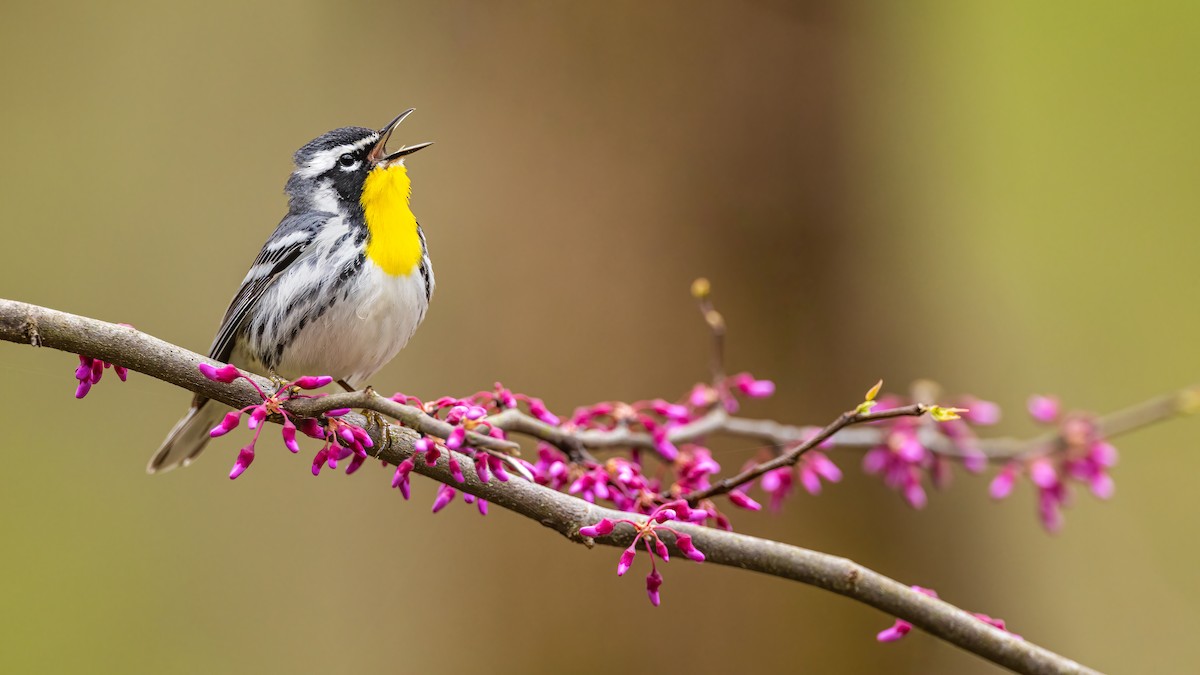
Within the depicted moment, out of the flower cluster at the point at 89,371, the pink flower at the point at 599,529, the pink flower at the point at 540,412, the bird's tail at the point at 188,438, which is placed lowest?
the flower cluster at the point at 89,371

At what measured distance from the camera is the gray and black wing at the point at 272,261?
1761 millimetres

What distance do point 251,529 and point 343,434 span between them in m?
2.86

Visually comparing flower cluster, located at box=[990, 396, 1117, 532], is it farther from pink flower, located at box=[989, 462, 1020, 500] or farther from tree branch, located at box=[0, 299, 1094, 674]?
tree branch, located at box=[0, 299, 1094, 674]

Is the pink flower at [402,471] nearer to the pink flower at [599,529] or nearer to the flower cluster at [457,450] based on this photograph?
the flower cluster at [457,450]

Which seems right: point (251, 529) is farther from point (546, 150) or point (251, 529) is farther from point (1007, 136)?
point (1007, 136)

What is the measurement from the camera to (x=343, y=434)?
50.3 inches

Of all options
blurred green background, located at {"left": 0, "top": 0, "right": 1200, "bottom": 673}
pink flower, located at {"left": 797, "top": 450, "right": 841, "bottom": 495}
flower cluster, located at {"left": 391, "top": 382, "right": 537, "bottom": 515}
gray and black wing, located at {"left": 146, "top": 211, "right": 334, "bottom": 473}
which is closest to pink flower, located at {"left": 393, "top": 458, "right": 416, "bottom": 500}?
flower cluster, located at {"left": 391, "top": 382, "right": 537, "bottom": 515}

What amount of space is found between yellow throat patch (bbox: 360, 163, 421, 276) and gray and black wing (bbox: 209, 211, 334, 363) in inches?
3.6

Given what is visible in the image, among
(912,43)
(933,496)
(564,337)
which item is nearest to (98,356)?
(564,337)

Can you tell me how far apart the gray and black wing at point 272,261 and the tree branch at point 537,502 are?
495 millimetres

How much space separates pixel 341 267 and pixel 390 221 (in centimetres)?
11

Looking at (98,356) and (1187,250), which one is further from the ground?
(1187,250)

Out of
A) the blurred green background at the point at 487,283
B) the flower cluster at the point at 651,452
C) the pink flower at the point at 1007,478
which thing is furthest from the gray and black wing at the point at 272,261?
the blurred green background at the point at 487,283

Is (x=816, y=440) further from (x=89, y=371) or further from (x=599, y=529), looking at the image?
(x=89, y=371)
